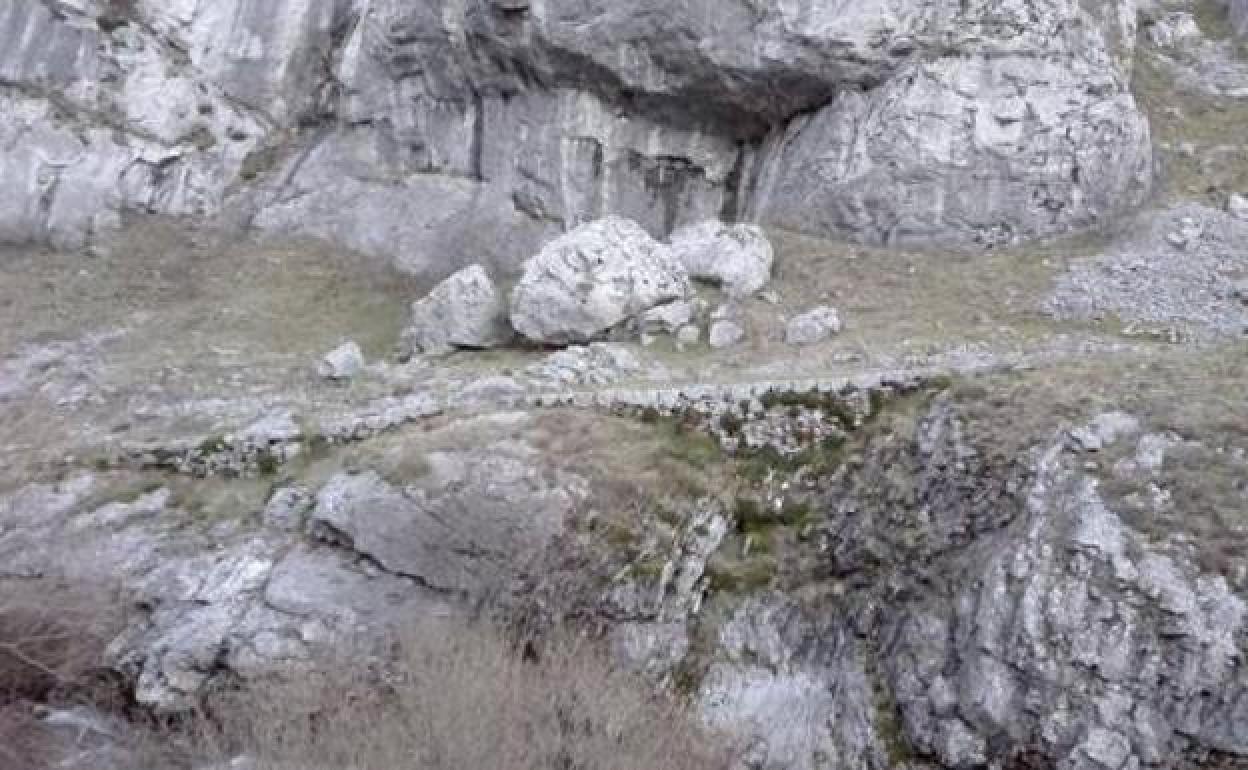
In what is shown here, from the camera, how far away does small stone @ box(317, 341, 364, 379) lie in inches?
724

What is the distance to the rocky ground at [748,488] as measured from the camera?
→ 1130 centimetres

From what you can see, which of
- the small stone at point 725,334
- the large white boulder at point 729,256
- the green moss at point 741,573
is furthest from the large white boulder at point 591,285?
the green moss at point 741,573

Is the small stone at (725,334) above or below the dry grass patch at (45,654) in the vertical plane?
above

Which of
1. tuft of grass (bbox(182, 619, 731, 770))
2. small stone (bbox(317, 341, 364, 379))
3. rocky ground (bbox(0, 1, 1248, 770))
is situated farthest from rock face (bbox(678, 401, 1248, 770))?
small stone (bbox(317, 341, 364, 379))

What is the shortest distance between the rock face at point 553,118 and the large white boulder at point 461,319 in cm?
398

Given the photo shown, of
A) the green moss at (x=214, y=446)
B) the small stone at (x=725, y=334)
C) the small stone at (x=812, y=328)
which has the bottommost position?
the green moss at (x=214, y=446)

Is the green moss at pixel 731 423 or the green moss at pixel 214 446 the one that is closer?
the green moss at pixel 731 423

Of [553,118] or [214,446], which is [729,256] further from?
[214,446]

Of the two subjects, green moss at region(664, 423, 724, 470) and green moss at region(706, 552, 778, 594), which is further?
green moss at region(664, 423, 724, 470)

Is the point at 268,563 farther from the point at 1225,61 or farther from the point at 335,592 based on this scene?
the point at 1225,61

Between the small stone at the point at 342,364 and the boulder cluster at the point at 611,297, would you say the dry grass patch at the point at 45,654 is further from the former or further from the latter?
the boulder cluster at the point at 611,297

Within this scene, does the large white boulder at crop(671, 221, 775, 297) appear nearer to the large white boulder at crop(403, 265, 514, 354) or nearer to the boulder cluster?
the boulder cluster

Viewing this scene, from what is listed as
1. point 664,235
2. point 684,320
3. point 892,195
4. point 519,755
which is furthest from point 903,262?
point 519,755

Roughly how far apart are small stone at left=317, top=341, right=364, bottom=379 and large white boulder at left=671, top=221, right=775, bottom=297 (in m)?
5.09
